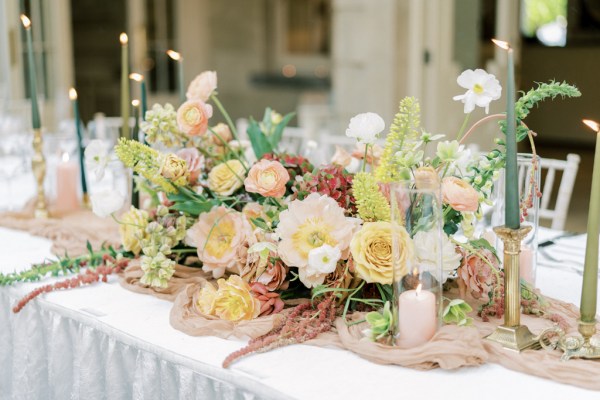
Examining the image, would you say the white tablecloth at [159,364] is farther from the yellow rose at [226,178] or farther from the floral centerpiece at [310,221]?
the yellow rose at [226,178]

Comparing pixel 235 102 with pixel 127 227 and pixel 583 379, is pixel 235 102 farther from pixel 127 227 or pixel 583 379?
pixel 583 379

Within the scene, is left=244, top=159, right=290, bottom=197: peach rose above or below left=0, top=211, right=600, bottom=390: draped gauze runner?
above

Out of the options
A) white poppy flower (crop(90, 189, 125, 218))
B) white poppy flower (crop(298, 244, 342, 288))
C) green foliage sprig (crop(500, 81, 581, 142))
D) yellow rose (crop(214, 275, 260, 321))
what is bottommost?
yellow rose (crop(214, 275, 260, 321))

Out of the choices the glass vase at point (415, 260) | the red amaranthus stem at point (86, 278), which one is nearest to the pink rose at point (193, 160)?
the red amaranthus stem at point (86, 278)

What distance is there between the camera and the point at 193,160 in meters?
1.50

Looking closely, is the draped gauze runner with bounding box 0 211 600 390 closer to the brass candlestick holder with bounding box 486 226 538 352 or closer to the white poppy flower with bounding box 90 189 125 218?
the brass candlestick holder with bounding box 486 226 538 352

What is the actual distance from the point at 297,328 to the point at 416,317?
0.20m

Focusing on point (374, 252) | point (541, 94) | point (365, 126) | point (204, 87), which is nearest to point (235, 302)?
point (374, 252)

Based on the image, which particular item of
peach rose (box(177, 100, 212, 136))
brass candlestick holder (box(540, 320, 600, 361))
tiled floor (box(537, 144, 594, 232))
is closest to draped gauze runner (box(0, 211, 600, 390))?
brass candlestick holder (box(540, 320, 600, 361))

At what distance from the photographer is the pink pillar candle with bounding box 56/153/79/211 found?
7.29ft

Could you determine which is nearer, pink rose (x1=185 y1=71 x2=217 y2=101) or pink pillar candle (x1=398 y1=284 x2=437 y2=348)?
pink pillar candle (x1=398 y1=284 x2=437 y2=348)

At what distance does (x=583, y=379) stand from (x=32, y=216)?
158cm

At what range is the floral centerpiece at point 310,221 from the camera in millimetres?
1199

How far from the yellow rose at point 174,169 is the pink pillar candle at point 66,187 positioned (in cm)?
88
